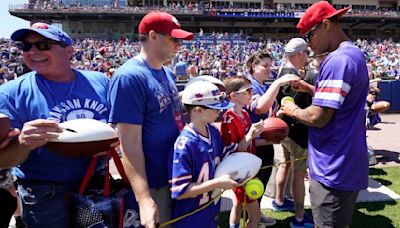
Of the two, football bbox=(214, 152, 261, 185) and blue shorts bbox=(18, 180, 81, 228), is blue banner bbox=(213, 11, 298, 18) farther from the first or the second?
blue shorts bbox=(18, 180, 81, 228)

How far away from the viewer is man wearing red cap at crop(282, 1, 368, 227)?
7.88 feet

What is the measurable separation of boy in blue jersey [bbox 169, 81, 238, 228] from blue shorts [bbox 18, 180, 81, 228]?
2.18ft

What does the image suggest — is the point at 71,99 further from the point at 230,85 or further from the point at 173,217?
the point at 230,85

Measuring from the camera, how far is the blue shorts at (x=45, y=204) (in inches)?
82.0

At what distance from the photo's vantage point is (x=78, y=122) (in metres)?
1.97

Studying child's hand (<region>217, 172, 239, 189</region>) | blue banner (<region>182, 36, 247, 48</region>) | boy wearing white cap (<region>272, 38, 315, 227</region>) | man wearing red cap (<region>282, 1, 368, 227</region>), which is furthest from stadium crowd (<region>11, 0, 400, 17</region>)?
child's hand (<region>217, 172, 239, 189</region>)

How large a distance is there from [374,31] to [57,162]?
7148 centimetres

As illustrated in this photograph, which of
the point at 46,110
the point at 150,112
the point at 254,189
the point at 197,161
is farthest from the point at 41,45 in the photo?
the point at 254,189

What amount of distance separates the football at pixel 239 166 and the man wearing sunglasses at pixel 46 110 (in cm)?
89

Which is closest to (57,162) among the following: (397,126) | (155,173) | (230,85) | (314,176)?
(155,173)

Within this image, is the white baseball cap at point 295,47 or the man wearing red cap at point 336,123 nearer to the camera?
the man wearing red cap at point 336,123

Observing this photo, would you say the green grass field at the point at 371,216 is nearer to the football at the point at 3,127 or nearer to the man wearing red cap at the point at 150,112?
the man wearing red cap at the point at 150,112

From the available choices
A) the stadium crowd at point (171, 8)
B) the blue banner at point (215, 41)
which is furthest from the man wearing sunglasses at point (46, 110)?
the stadium crowd at point (171, 8)

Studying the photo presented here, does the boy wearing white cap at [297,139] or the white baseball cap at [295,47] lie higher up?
the white baseball cap at [295,47]
